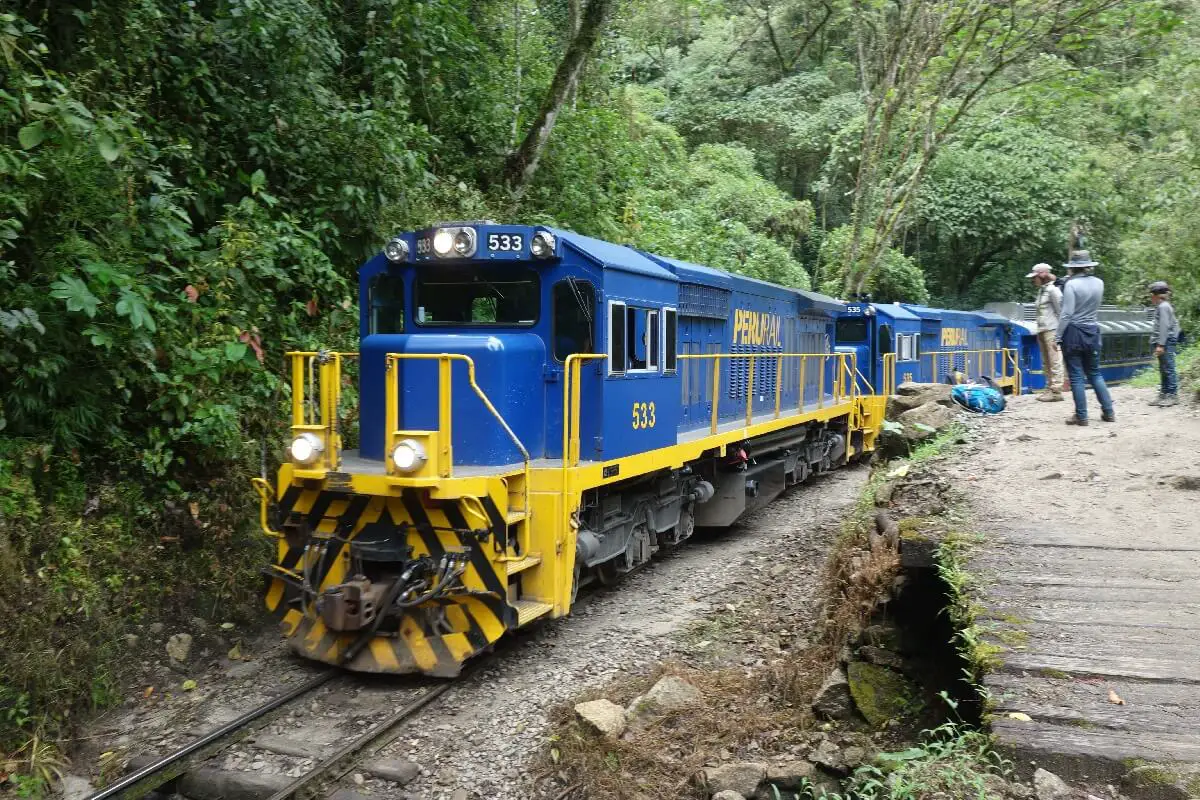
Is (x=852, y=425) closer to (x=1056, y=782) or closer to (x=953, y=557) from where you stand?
(x=953, y=557)

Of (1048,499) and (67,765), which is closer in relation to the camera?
(67,765)

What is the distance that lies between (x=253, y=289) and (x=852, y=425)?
10.8m

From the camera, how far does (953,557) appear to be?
491 centimetres

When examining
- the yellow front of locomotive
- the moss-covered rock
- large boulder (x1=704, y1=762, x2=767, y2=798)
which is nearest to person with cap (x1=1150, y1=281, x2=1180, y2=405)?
the moss-covered rock

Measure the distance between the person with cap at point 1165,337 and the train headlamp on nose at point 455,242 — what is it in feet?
24.8

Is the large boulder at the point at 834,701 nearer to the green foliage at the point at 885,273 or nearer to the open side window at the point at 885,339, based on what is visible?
the open side window at the point at 885,339

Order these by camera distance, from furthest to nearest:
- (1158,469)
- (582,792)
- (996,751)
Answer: (1158,469) → (582,792) → (996,751)

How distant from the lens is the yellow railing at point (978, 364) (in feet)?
62.1

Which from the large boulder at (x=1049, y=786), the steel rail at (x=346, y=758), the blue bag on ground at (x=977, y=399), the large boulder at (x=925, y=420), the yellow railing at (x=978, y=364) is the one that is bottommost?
the steel rail at (x=346, y=758)

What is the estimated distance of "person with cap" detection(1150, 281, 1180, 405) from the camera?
9.63 meters

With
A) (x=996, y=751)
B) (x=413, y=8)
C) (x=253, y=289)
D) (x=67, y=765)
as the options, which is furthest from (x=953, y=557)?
(x=413, y=8)

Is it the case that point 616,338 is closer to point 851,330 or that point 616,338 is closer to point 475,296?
point 475,296

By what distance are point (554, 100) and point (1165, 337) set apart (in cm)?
767

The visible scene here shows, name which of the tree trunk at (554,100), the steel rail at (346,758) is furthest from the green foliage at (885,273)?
the steel rail at (346,758)
